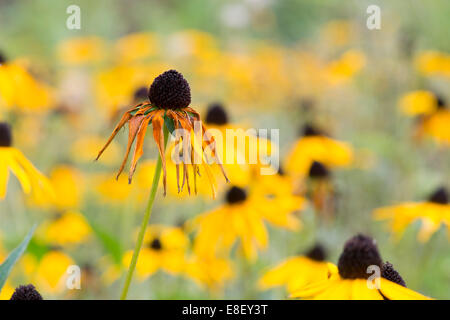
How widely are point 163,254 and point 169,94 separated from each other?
25.0 inches

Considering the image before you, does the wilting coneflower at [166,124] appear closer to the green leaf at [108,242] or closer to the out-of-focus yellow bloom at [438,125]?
the green leaf at [108,242]

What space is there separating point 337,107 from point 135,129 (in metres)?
2.20

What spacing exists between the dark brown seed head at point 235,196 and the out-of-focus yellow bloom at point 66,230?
0.45 meters

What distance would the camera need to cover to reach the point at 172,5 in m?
4.30

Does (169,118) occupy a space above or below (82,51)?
below

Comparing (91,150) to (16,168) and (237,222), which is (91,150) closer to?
(237,222)

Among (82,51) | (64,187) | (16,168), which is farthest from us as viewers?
(82,51)

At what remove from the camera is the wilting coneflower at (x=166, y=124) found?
1.78 feet

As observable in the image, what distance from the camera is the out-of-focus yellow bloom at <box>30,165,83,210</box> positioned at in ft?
4.99

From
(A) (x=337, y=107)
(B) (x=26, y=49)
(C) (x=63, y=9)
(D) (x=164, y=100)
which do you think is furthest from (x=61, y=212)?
(C) (x=63, y=9)

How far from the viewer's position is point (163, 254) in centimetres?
118

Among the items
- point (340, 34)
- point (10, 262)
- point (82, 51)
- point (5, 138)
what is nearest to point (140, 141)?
point (10, 262)

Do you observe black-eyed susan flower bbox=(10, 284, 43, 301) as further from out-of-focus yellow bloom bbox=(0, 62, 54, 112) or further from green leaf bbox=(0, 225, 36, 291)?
out-of-focus yellow bloom bbox=(0, 62, 54, 112)

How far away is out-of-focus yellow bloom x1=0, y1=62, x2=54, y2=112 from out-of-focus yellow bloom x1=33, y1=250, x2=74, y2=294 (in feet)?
1.04
